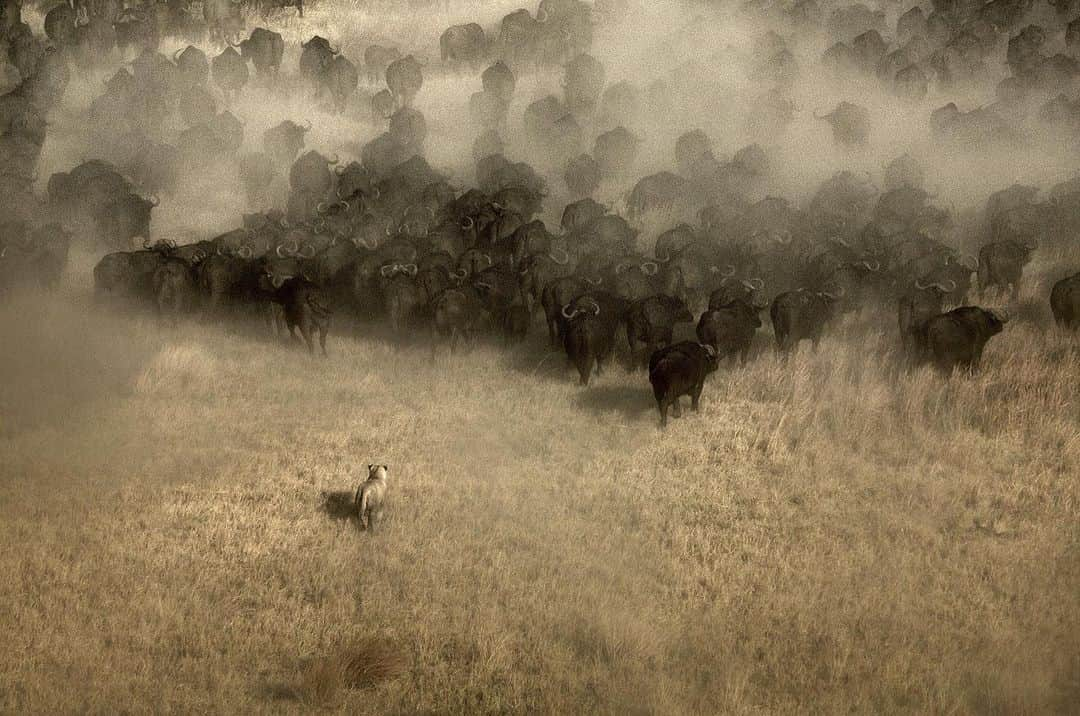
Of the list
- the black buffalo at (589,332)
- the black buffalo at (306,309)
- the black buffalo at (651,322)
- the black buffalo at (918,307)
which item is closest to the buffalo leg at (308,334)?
the black buffalo at (306,309)

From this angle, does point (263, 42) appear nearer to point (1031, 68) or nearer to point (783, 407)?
point (1031, 68)

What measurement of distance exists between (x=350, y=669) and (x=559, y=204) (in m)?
14.7

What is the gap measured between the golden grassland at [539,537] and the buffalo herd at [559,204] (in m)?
0.84

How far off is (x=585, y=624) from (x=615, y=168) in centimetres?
1609

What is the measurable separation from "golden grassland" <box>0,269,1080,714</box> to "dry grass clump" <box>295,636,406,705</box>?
0.02 meters

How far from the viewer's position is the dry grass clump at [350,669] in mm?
6637

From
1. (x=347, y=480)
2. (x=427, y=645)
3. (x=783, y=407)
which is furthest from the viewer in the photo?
(x=783, y=407)

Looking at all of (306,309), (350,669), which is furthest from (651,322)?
(350,669)

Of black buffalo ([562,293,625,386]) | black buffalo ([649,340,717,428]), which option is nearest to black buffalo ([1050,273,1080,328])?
black buffalo ([649,340,717,428])

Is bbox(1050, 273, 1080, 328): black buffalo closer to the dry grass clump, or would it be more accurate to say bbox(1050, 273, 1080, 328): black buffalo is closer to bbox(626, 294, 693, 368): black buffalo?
bbox(626, 294, 693, 368): black buffalo

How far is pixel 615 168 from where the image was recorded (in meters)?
22.2

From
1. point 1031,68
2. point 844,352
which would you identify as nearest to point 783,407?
point 844,352

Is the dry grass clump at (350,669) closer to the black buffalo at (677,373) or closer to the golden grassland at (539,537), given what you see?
the golden grassland at (539,537)

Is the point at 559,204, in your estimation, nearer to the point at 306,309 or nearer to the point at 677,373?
the point at 306,309
